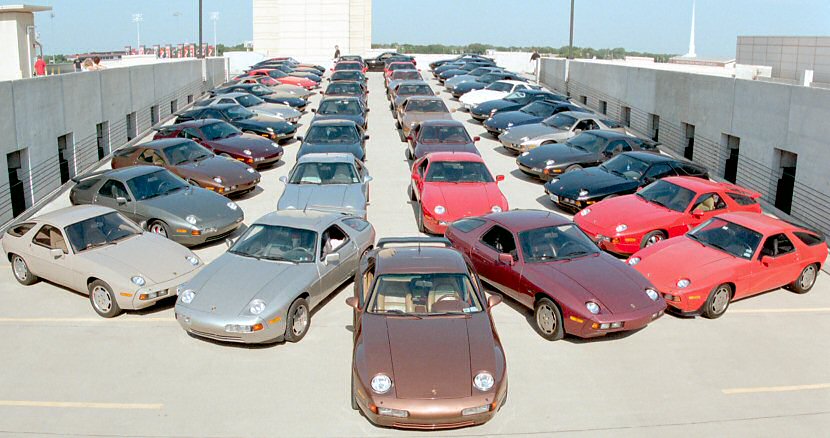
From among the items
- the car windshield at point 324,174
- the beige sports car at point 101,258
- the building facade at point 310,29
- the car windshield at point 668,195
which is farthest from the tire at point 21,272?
the building facade at point 310,29

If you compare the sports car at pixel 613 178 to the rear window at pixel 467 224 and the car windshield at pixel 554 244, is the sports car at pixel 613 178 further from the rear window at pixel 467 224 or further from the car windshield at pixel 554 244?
the car windshield at pixel 554 244

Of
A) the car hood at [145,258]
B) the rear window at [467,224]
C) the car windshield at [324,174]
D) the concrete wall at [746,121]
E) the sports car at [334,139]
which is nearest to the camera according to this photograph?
the car hood at [145,258]

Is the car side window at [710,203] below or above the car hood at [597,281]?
above

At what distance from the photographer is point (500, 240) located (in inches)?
444

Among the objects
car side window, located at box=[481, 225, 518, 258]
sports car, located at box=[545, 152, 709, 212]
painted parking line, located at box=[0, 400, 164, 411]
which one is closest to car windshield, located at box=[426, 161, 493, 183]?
sports car, located at box=[545, 152, 709, 212]

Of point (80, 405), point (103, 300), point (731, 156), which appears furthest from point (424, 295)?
point (731, 156)

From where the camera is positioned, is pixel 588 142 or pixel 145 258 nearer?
pixel 145 258

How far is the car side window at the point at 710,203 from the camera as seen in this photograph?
45.8ft

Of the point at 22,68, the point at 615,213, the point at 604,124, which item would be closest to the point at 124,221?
the point at 615,213

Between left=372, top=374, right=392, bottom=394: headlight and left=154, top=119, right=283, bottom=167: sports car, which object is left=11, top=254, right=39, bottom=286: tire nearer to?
left=372, top=374, right=392, bottom=394: headlight

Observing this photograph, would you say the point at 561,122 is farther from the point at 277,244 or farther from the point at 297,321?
the point at 297,321

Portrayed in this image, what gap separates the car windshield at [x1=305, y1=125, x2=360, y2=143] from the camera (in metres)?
19.8

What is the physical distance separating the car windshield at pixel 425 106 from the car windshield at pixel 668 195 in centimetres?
1091

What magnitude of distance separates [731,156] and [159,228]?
49.4 ft
